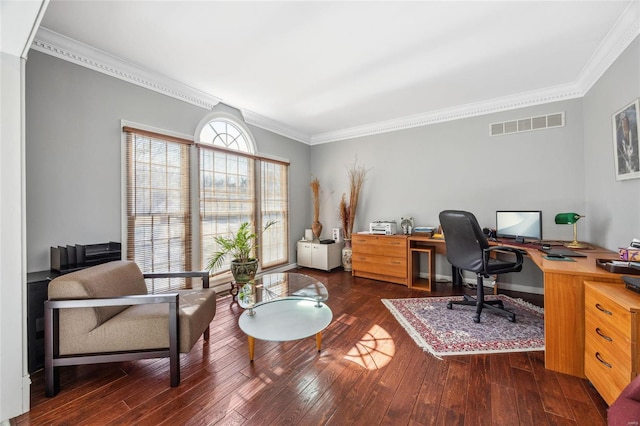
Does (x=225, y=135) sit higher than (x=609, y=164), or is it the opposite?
(x=225, y=135)

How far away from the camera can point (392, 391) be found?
1.68 meters

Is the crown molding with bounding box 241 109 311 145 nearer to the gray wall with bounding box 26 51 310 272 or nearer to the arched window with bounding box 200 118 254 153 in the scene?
the arched window with bounding box 200 118 254 153

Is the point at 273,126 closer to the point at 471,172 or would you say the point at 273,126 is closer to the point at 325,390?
the point at 471,172

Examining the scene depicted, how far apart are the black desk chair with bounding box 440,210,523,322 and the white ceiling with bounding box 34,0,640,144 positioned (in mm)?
1685

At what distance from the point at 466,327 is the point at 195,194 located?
3578 millimetres

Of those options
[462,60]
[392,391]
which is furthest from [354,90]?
[392,391]

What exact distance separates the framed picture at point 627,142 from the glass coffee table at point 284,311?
293 centimetres

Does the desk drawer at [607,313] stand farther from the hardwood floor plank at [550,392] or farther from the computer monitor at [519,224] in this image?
the computer monitor at [519,224]

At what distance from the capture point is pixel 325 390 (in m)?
1.69

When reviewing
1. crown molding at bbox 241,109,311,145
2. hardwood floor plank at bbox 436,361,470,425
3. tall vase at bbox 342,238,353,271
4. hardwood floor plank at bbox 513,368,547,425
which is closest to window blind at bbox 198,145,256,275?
crown molding at bbox 241,109,311,145

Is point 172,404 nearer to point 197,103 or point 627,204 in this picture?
point 197,103

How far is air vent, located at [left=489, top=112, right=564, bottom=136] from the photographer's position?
335cm

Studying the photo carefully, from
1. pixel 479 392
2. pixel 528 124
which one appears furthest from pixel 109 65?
pixel 528 124

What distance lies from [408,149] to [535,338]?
124 inches
